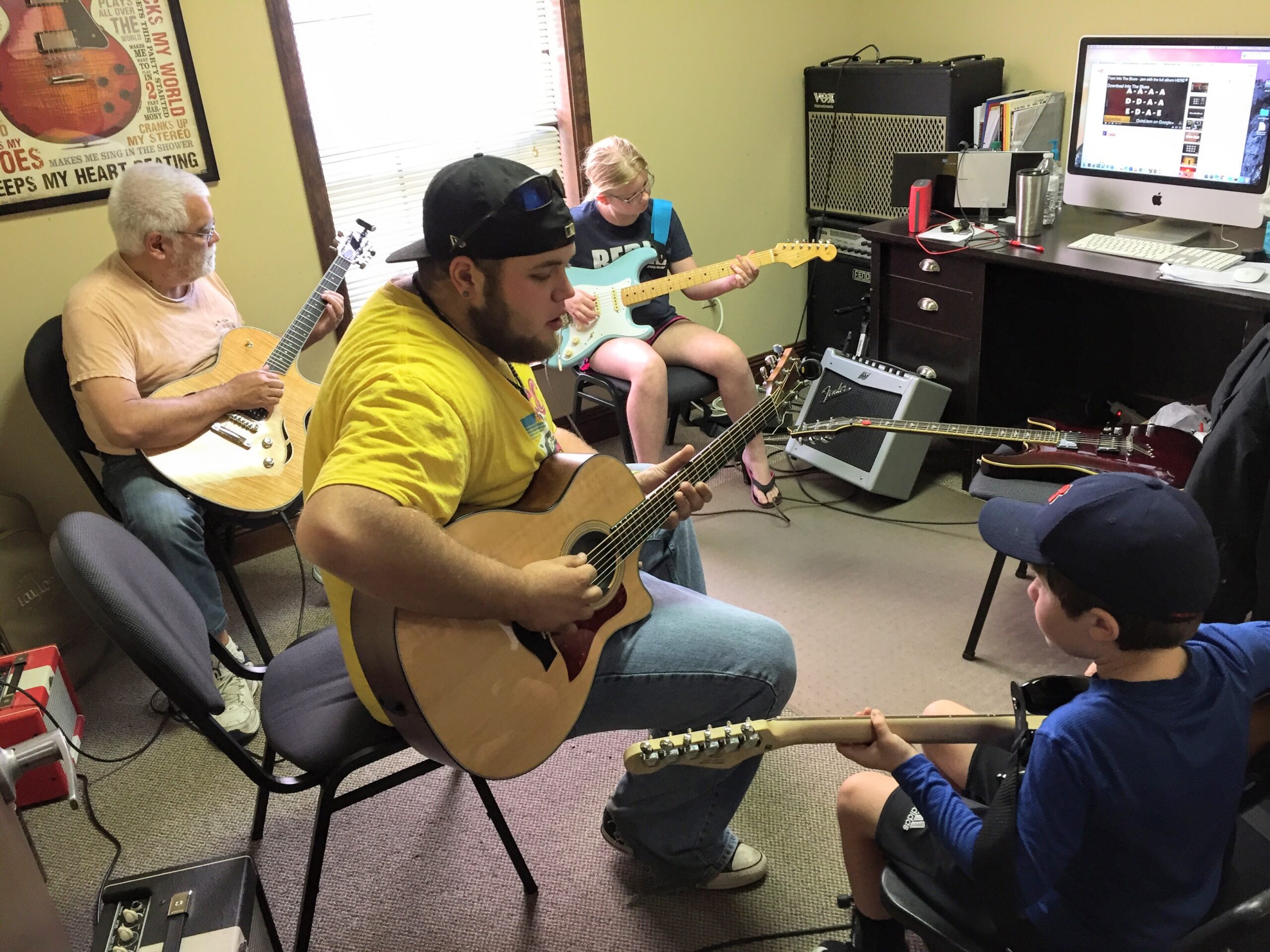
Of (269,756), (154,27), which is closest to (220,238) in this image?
(154,27)

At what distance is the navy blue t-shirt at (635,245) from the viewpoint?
2.90 metres

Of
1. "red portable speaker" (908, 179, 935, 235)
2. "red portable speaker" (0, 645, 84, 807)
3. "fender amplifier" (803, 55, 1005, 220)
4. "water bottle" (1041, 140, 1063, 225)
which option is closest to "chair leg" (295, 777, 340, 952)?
"red portable speaker" (0, 645, 84, 807)

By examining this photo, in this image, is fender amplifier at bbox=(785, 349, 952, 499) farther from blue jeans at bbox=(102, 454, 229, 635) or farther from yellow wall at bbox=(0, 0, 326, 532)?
blue jeans at bbox=(102, 454, 229, 635)

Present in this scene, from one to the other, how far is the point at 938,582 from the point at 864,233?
112 cm

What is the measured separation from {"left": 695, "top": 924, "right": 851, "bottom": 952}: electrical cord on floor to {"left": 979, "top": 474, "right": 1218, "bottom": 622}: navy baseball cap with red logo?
822 mm

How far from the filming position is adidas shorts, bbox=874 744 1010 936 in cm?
111

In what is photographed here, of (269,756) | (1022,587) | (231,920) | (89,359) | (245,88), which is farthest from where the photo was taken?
(245,88)

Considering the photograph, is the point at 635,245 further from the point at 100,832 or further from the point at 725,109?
the point at 100,832

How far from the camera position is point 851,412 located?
3.03m

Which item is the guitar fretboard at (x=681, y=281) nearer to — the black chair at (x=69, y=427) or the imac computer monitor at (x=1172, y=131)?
the imac computer monitor at (x=1172, y=131)

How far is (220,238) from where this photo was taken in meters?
2.73

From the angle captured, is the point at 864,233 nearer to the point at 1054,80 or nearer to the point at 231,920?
the point at 1054,80

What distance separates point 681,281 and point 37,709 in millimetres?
1985

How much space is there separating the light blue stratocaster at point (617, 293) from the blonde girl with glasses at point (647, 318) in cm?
2
